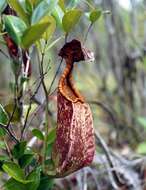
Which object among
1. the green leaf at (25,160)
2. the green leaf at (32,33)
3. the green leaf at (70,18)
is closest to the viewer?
the green leaf at (32,33)

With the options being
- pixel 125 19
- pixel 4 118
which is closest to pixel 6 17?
pixel 4 118

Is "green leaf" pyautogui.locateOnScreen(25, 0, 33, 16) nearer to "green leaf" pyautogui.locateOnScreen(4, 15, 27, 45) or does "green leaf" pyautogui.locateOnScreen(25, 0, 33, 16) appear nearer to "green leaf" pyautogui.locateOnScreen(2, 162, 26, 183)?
"green leaf" pyautogui.locateOnScreen(4, 15, 27, 45)

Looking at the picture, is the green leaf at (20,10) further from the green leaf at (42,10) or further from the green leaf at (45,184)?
the green leaf at (45,184)

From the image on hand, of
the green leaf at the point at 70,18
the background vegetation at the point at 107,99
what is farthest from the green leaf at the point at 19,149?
the green leaf at the point at 70,18

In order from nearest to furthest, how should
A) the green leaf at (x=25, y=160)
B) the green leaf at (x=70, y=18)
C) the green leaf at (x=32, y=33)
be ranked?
1. the green leaf at (x=32, y=33)
2. the green leaf at (x=70, y=18)
3. the green leaf at (x=25, y=160)

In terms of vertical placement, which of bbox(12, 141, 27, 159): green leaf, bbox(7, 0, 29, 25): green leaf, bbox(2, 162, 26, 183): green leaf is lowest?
bbox(2, 162, 26, 183): green leaf

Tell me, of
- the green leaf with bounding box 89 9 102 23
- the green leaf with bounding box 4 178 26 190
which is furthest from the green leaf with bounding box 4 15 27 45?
the green leaf with bounding box 4 178 26 190

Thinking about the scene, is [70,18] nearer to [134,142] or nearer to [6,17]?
[6,17]
